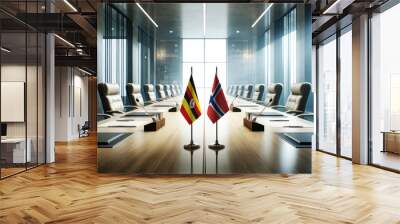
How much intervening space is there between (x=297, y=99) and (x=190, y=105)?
151 centimetres

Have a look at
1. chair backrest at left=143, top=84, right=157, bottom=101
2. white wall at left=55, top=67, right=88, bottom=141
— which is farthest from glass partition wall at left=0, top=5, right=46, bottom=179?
white wall at left=55, top=67, right=88, bottom=141

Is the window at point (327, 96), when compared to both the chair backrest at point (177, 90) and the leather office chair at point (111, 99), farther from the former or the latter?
the leather office chair at point (111, 99)

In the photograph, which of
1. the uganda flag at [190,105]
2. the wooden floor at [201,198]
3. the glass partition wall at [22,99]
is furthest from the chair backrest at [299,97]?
the glass partition wall at [22,99]

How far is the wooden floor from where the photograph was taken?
143 inches

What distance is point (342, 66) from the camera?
820cm

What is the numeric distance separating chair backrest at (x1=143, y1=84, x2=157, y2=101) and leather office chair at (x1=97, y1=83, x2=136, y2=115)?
0.26 meters

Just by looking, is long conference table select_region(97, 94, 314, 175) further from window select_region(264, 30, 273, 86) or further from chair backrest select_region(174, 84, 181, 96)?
window select_region(264, 30, 273, 86)

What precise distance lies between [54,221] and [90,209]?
18.1 inches

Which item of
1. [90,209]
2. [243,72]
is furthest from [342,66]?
[90,209]

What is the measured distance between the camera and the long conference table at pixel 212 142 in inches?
221

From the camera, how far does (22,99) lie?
7082mm

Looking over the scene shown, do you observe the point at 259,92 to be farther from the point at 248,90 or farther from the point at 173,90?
the point at 173,90

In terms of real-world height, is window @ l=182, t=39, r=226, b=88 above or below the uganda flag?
above

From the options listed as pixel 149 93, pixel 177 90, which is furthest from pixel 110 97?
pixel 177 90
